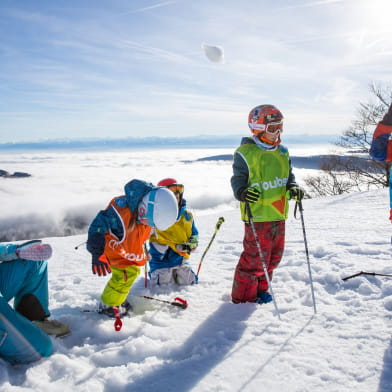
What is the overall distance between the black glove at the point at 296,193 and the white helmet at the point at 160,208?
1444 mm

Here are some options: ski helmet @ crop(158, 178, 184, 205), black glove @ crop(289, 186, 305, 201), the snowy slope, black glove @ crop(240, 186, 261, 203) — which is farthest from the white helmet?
black glove @ crop(289, 186, 305, 201)

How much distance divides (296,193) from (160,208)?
1612 mm

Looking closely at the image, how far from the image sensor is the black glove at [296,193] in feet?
12.2

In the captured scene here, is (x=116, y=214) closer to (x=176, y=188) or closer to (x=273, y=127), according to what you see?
(x=176, y=188)

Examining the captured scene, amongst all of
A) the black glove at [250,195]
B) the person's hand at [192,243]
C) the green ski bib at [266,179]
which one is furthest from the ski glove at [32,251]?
the person's hand at [192,243]

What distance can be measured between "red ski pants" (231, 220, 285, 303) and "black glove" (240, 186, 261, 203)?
1.50ft

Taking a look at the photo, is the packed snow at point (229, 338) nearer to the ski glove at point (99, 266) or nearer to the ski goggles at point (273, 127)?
the ski glove at point (99, 266)

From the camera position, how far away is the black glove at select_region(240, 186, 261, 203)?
3.47 meters

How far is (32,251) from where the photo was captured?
2654 millimetres

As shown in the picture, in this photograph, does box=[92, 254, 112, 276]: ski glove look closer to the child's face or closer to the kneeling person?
the kneeling person

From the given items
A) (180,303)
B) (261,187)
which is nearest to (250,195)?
(261,187)

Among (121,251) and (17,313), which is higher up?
(121,251)

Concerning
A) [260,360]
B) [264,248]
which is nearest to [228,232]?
[264,248]

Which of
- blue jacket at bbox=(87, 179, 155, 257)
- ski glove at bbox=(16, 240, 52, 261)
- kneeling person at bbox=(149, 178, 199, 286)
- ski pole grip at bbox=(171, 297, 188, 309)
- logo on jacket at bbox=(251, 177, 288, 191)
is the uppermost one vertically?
logo on jacket at bbox=(251, 177, 288, 191)
